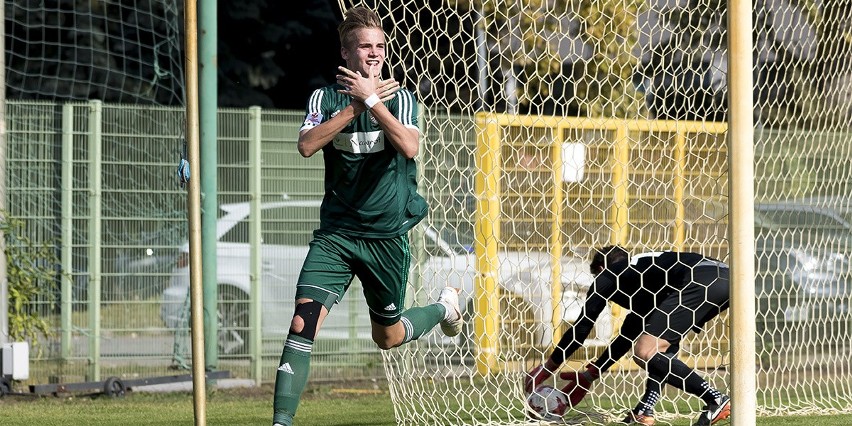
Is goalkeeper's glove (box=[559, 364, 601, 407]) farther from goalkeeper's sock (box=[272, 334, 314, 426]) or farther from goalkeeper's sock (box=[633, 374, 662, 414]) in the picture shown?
goalkeeper's sock (box=[272, 334, 314, 426])

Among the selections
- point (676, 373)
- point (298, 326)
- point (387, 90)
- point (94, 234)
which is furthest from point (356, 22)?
point (94, 234)

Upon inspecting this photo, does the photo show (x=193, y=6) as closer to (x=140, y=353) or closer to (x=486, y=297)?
(x=486, y=297)

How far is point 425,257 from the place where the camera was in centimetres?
960

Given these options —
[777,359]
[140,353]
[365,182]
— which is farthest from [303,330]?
[140,353]

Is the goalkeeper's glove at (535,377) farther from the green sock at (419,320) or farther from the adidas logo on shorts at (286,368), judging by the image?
the adidas logo on shorts at (286,368)

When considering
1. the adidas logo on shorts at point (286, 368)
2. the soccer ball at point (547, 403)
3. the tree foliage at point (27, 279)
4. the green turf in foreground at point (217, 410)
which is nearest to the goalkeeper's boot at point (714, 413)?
the green turf in foreground at point (217, 410)

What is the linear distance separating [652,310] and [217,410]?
301 centimetres

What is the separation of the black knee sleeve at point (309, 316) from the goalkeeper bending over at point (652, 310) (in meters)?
2.32

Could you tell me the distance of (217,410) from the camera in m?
8.73

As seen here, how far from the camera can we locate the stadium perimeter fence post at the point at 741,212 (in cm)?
448

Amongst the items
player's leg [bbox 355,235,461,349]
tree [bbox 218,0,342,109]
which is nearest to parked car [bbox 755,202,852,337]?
player's leg [bbox 355,235,461,349]

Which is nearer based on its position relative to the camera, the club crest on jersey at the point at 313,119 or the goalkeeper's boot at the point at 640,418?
the club crest on jersey at the point at 313,119

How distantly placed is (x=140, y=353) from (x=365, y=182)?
5.37 meters

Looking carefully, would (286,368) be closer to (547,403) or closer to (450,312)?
(450,312)
